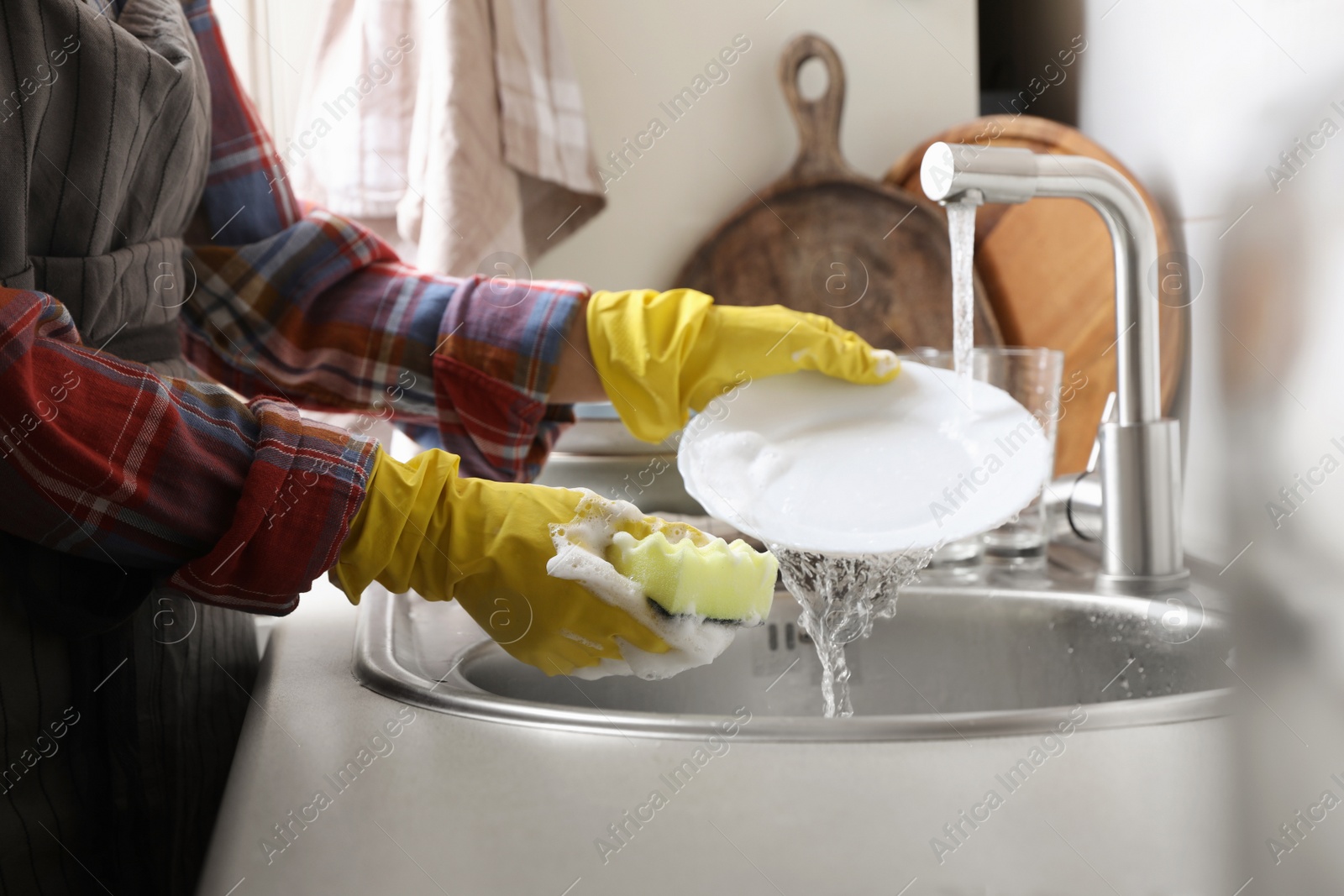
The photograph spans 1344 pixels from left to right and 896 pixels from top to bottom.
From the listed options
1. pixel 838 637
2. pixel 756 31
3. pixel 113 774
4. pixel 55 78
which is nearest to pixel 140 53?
pixel 55 78

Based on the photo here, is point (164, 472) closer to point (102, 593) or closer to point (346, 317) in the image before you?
point (102, 593)

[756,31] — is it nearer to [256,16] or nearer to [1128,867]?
[256,16]

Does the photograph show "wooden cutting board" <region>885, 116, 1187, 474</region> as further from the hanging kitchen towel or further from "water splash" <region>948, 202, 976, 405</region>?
the hanging kitchen towel

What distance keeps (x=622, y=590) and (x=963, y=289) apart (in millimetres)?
282

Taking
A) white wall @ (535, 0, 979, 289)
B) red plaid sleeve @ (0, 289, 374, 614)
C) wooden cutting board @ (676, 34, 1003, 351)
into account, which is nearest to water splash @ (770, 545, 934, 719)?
red plaid sleeve @ (0, 289, 374, 614)

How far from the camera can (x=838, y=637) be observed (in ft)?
2.00

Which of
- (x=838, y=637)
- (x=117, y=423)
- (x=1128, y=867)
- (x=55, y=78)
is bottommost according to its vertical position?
(x=838, y=637)

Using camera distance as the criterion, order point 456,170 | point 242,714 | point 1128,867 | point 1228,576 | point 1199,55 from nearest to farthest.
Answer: point 1228,576, point 1128,867, point 242,714, point 1199,55, point 456,170

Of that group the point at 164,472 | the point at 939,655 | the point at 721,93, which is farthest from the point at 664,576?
the point at 721,93

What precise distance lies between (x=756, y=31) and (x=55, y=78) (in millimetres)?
788

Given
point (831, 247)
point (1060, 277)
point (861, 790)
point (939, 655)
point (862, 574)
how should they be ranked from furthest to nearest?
1. point (831, 247)
2. point (1060, 277)
3. point (939, 655)
4. point (862, 574)
5. point (861, 790)

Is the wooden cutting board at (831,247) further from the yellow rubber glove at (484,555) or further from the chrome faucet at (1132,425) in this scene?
the yellow rubber glove at (484,555)

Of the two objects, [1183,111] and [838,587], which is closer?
[838,587]

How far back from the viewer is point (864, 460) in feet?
1.81
